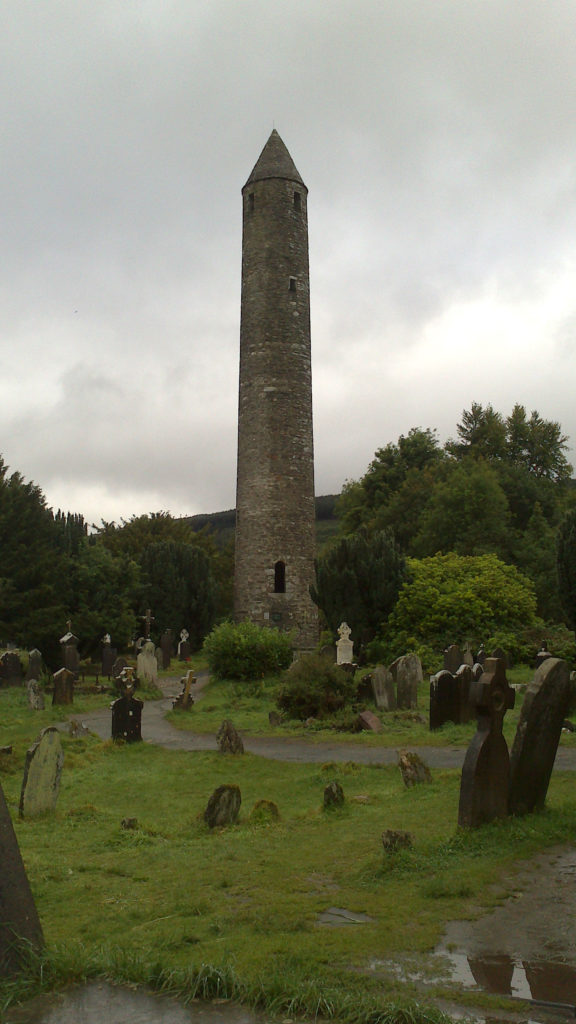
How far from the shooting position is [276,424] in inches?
1136

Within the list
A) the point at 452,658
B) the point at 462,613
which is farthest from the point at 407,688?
the point at 462,613

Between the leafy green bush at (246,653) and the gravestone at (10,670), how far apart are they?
17.0 ft

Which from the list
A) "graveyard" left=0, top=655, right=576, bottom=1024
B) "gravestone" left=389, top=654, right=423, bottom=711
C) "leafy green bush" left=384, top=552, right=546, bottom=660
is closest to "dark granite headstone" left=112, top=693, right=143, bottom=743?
"graveyard" left=0, top=655, right=576, bottom=1024

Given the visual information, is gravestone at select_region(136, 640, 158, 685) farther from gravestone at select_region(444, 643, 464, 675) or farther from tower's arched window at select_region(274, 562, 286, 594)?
tower's arched window at select_region(274, 562, 286, 594)

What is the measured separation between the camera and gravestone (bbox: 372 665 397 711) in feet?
50.2

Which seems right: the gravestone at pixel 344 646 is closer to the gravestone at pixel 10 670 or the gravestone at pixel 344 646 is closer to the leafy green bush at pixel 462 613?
the leafy green bush at pixel 462 613

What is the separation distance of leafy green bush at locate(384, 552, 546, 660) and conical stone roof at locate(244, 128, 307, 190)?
1628cm

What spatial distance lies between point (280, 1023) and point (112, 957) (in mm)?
1039

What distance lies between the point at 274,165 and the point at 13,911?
3098 centimetres

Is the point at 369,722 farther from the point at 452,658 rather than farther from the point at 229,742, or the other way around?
the point at 452,658

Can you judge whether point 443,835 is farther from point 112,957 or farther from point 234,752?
A: point 234,752

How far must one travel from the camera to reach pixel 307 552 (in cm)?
2934

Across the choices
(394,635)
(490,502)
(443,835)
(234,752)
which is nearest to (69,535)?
(394,635)

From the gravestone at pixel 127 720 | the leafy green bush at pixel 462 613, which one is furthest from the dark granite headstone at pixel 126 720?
the leafy green bush at pixel 462 613
